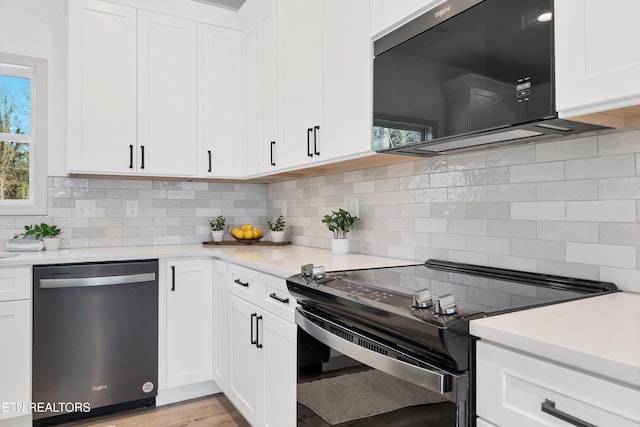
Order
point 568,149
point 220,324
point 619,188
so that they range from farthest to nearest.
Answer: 1. point 220,324
2. point 568,149
3. point 619,188

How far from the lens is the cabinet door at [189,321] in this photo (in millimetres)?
2562

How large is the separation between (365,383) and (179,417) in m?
1.69

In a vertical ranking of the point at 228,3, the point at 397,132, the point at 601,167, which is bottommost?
the point at 601,167

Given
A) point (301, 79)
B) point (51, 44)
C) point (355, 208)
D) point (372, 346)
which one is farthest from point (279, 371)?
point (51, 44)

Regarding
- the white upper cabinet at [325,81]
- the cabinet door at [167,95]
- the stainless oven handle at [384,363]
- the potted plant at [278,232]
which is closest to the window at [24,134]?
the cabinet door at [167,95]

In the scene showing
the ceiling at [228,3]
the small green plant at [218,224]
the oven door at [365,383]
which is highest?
the ceiling at [228,3]

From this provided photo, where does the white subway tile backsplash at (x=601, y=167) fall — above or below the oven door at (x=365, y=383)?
above

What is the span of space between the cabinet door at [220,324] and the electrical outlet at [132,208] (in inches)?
32.4

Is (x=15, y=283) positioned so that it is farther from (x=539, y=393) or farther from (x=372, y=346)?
(x=539, y=393)

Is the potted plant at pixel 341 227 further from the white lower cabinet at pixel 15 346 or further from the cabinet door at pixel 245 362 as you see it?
the white lower cabinet at pixel 15 346

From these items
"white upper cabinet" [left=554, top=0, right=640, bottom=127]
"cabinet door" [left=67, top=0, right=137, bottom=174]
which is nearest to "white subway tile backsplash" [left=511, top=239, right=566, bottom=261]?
"white upper cabinet" [left=554, top=0, right=640, bottom=127]

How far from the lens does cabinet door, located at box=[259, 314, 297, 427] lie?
1.67 meters

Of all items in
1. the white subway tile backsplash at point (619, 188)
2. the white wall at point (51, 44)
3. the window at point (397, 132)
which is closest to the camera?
the white subway tile backsplash at point (619, 188)

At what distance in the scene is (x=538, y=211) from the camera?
145 centimetres
